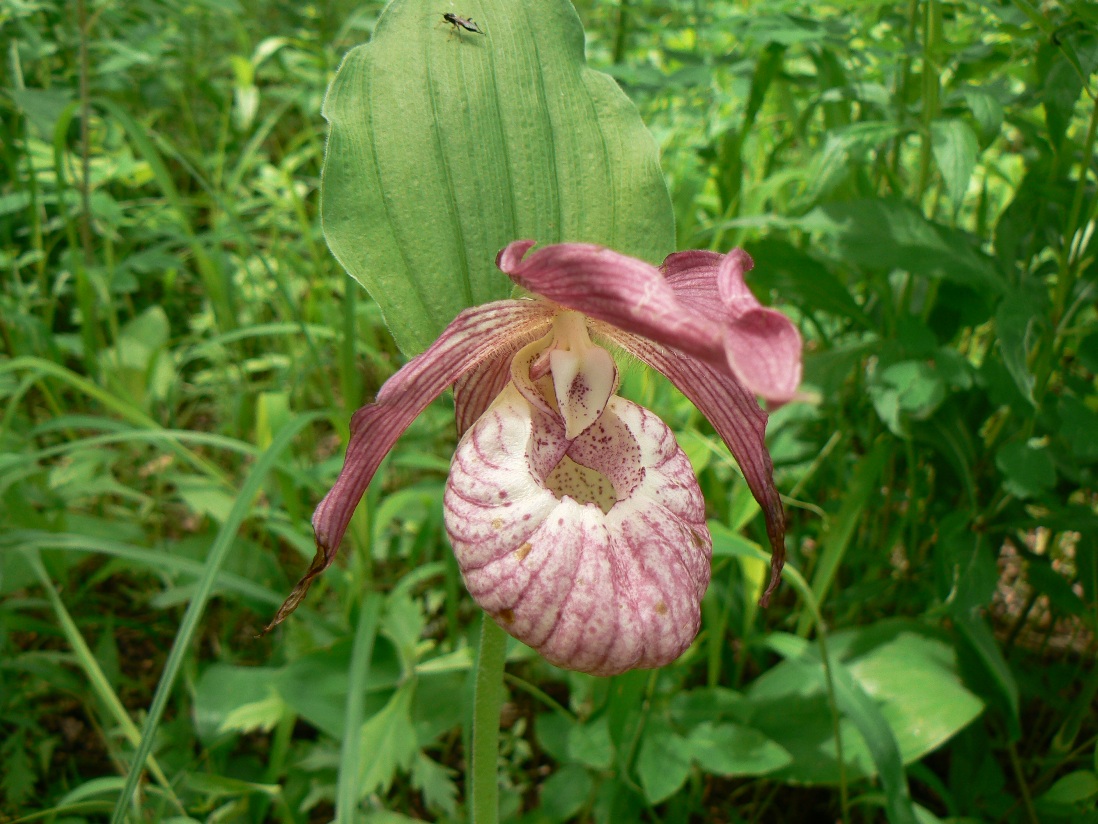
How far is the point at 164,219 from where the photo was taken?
230 cm

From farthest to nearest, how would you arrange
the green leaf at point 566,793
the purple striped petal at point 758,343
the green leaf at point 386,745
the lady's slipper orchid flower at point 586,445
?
the green leaf at point 566,793 → the green leaf at point 386,745 → the lady's slipper orchid flower at point 586,445 → the purple striped petal at point 758,343

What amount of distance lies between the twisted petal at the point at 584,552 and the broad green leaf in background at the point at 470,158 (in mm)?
198

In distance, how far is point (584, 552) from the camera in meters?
0.71

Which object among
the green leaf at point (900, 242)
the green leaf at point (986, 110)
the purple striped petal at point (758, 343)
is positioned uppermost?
the green leaf at point (986, 110)

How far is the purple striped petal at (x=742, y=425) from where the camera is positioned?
0.85 m

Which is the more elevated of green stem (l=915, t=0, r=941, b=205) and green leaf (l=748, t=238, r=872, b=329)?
green stem (l=915, t=0, r=941, b=205)

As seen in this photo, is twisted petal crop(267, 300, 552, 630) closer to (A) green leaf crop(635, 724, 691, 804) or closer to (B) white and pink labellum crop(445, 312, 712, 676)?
(B) white and pink labellum crop(445, 312, 712, 676)

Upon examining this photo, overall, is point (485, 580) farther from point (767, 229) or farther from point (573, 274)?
point (767, 229)

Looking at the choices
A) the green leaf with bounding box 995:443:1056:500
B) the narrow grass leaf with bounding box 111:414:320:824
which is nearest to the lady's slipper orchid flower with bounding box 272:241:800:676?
the narrow grass leaf with bounding box 111:414:320:824

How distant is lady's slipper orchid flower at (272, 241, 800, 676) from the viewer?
2.05ft

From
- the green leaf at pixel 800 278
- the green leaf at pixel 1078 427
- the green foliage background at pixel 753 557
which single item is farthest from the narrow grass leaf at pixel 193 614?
the green leaf at pixel 1078 427

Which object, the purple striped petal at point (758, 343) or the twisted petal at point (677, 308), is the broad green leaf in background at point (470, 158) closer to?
the twisted petal at point (677, 308)

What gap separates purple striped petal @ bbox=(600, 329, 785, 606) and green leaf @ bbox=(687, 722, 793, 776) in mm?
442

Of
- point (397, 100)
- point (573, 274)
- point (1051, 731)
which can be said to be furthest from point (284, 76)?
point (1051, 731)
